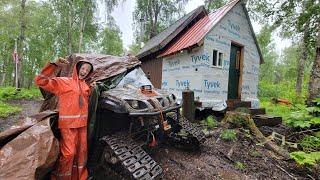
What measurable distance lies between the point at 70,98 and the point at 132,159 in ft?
3.95

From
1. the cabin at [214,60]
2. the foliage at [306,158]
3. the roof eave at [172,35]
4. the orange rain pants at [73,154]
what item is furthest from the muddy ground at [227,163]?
the roof eave at [172,35]

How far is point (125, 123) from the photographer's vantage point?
455 centimetres

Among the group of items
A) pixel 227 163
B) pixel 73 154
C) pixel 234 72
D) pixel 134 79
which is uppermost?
pixel 234 72

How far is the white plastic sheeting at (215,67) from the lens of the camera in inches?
399

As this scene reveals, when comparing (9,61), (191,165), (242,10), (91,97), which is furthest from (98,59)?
(9,61)

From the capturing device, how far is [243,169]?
15.2ft

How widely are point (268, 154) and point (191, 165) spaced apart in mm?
1974

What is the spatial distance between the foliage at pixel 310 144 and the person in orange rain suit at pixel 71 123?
16.0 feet

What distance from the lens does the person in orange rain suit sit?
3.40 m

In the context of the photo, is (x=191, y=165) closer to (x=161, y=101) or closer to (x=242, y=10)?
(x=161, y=101)

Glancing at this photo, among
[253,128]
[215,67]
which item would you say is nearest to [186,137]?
[253,128]

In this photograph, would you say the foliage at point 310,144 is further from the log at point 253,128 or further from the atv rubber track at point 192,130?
the atv rubber track at point 192,130

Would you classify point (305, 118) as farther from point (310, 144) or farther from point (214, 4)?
point (214, 4)

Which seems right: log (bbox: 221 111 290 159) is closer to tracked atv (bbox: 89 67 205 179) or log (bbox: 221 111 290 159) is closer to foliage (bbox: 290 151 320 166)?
foliage (bbox: 290 151 320 166)
